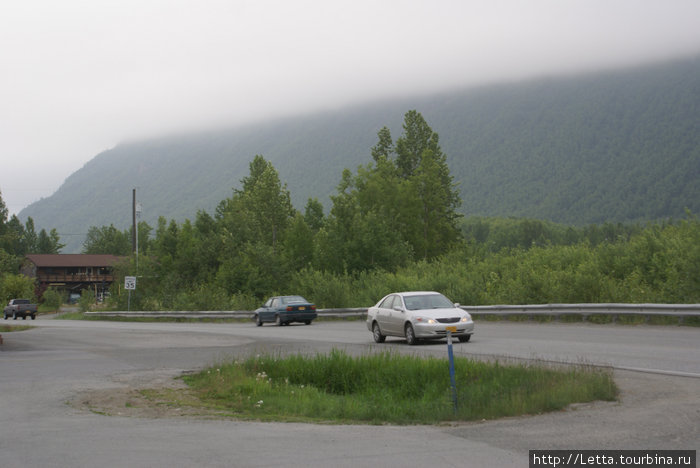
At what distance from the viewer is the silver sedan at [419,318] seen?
20.6 metres

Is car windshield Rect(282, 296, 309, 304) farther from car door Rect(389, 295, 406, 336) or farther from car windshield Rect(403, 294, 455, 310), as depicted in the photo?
car windshield Rect(403, 294, 455, 310)

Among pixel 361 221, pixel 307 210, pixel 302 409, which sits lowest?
pixel 302 409

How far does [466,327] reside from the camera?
812 inches

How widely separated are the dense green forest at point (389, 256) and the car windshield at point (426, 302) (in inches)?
353

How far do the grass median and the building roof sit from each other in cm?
11753

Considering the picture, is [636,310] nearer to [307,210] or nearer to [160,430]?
[160,430]

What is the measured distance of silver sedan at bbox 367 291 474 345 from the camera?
20.6 metres

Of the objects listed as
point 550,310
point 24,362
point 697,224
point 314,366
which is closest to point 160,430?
point 314,366

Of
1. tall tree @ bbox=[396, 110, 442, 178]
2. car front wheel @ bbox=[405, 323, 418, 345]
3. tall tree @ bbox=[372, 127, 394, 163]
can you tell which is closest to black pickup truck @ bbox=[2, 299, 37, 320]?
tall tree @ bbox=[396, 110, 442, 178]

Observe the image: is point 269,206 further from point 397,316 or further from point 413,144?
point 397,316

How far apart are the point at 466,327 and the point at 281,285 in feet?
134

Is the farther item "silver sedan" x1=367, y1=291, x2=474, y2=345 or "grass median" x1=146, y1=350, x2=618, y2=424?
"silver sedan" x1=367, y1=291, x2=474, y2=345

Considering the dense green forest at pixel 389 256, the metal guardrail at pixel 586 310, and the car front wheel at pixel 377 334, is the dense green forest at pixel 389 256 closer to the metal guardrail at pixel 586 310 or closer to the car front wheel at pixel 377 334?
the metal guardrail at pixel 586 310

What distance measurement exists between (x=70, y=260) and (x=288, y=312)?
339ft
